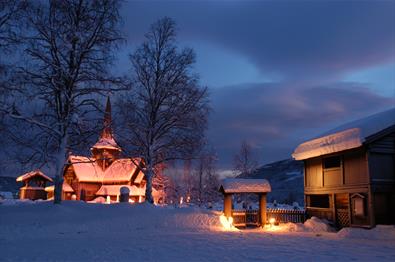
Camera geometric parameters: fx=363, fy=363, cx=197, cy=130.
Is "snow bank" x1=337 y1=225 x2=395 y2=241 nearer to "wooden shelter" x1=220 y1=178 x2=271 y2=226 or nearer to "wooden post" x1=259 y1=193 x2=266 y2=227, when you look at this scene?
"wooden post" x1=259 y1=193 x2=266 y2=227

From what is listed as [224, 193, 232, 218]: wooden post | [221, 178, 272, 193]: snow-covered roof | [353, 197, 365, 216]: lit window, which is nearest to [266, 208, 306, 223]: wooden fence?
[221, 178, 272, 193]: snow-covered roof

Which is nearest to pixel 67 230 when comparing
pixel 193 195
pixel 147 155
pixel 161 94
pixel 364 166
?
pixel 147 155

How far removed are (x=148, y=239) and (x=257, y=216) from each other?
12.5m

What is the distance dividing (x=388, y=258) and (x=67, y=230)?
14.1 meters

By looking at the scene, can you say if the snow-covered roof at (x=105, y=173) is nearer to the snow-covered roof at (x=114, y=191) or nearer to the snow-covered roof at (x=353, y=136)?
the snow-covered roof at (x=114, y=191)

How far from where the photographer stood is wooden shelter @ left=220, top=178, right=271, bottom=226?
25109mm

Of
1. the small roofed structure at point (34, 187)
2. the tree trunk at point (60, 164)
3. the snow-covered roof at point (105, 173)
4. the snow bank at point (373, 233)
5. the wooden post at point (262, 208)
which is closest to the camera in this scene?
the snow bank at point (373, 233)

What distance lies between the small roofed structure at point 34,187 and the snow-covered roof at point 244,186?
110 ft

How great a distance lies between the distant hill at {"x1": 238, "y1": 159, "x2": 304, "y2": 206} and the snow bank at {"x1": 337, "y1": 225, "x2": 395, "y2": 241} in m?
36.8

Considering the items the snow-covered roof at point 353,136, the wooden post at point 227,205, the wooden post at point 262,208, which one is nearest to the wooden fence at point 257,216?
the wooden post at point 262,208

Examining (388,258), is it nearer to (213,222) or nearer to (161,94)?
(213,222)

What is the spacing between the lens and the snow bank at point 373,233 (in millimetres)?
18922

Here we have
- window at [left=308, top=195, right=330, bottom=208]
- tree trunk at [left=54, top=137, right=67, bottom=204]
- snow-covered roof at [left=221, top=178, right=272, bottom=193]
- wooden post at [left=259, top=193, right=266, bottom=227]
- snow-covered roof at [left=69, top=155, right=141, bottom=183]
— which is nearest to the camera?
tree trunk at [left=54, top=137, right=67, bottom=204]

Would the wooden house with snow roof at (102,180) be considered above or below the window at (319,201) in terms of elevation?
above
